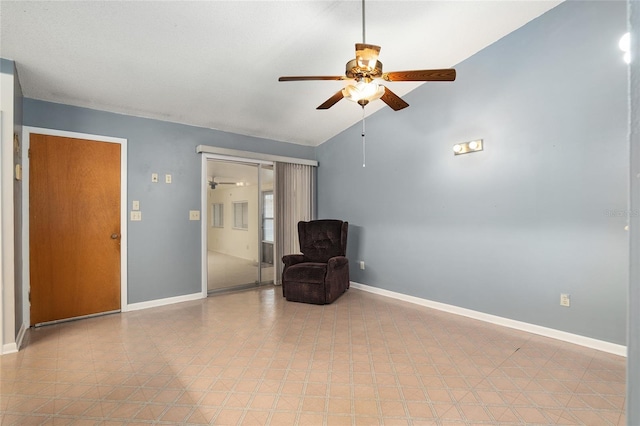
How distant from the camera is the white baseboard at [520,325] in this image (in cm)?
272

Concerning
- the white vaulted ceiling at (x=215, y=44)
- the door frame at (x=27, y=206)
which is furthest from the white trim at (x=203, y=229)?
the door frame at (x=27, y=206)

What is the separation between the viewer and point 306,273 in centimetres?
412

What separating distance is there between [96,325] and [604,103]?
17.9 feet

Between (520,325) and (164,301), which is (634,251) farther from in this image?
(164,301)

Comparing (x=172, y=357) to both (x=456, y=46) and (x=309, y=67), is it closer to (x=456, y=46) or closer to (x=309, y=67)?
(x=309, y=67)

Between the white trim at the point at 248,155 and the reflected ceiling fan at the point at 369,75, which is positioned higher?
the reflected ceiling fan at the point at 369,75

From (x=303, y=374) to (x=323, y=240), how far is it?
255 centimetres

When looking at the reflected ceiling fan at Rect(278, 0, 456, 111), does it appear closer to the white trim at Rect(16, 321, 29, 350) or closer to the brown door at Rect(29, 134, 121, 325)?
the brown door at Rect(29, 134, 121, 325)

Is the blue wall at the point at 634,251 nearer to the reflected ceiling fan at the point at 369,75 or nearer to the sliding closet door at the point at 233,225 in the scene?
the reflected ceiling fan at the point at 369,75

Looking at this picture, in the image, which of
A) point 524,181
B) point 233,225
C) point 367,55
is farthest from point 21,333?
point 524,181

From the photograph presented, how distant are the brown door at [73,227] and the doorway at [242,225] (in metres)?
1.30

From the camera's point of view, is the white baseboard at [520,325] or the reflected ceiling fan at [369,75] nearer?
the reflected ceiling fan at [369,75]

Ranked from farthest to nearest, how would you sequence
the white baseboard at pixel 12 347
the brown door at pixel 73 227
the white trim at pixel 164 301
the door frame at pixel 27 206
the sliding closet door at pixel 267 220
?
the sliding closet door at pixel 267 220 < the white trim at pixel 164 301 < the brown door at pixel 73 227 < the door frame at pixel 27 206 < the white baseboard at pixel 12 347

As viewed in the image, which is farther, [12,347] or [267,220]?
[267,220]
